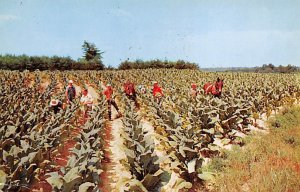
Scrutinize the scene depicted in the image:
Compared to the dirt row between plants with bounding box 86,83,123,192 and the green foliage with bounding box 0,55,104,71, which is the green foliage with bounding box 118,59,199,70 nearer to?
the green foliage with bounding box 0,55,104,71

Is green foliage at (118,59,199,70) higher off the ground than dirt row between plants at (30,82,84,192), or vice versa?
green foliage at (118,59,199,70)

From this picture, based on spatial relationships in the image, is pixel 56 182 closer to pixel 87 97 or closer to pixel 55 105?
pixel 55 105

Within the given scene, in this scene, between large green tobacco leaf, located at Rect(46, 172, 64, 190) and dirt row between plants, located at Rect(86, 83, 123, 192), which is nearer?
large green tobacco leaf, located at Rect(46, 172, 64, 190)

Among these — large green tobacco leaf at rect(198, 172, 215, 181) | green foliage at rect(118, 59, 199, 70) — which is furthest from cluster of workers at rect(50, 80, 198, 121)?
green foliage at rect(118, 59, 199, 70)

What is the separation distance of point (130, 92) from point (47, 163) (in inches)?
351

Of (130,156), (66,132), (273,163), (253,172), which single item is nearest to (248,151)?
(273,163)

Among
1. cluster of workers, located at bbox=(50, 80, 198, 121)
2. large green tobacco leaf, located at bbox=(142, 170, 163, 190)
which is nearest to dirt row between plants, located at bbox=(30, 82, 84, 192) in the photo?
cluster of workers, located at bbox=(50, 80, 198, 121)

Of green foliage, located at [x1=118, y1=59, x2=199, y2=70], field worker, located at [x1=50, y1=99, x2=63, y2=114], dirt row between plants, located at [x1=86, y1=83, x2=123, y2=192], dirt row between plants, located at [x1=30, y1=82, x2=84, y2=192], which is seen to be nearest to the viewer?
dirt row between plants, located at [x1=30, y1=82, x2=84, y2=192]

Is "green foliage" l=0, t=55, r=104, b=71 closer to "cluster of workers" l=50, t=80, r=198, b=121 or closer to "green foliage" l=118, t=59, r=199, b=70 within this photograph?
"green foliage" l=118, t=59, r=199, b=70

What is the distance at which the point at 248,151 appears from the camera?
855 cm

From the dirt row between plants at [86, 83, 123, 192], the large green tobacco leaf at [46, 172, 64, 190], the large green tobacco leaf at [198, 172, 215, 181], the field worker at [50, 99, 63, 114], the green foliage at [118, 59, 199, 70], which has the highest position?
the green foliage at [118, 59, 199, 70]

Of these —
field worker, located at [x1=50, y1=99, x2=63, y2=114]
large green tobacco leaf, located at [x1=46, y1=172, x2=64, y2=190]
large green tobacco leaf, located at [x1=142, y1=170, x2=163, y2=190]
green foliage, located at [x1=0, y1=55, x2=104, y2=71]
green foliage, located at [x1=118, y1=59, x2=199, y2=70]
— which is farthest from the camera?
green foliage, located at [x1=118, y1=59, x2=199, y2=70]

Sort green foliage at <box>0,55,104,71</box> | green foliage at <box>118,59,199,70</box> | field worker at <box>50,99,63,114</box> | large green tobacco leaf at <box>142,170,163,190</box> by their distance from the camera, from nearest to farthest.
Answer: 1. large green tobacco leaf at <box>142,170,163,190</box>
2. field worker at <box>50,99,63,114</box>
3. green foliage at <box>0,55,104,71</box>
4. green foliage at <box>118,59,199,70</box>

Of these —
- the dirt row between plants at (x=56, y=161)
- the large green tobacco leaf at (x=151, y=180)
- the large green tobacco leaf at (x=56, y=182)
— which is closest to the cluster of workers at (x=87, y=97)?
the dirt row between plants at (x=56, y=161)
